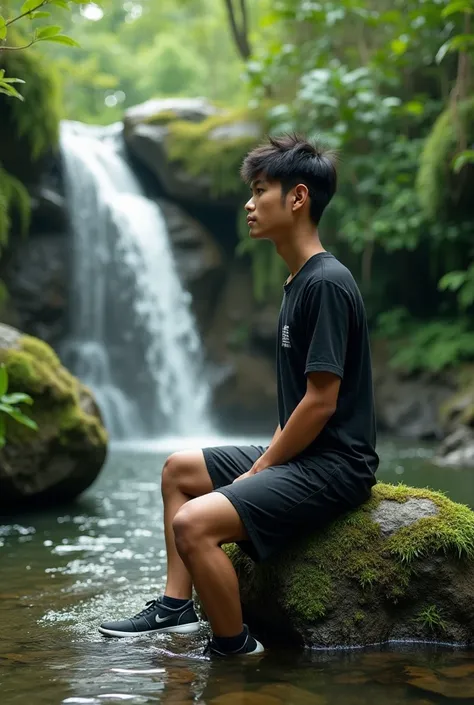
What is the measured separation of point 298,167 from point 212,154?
14392mm

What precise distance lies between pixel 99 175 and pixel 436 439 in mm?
8948

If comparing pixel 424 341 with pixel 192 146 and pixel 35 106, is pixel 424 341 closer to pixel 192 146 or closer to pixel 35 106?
pixel 192 146

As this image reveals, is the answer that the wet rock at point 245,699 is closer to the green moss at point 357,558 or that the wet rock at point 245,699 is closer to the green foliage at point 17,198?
the green moss at point 357,558

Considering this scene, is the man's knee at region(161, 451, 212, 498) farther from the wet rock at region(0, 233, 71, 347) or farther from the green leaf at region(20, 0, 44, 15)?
the wet rock at region(0, 233, 71, 347)

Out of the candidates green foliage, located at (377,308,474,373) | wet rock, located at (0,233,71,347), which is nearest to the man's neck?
green foliage, located at (377,308,474,373)

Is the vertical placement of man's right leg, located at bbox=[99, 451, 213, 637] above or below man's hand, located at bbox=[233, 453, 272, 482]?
below

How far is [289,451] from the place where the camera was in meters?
3.15

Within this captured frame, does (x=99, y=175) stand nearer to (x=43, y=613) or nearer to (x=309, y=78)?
(x=309, y=78)

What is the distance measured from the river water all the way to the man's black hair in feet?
5.59

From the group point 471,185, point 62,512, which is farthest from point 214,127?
point 62,512

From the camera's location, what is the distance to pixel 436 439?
14492 millimetres

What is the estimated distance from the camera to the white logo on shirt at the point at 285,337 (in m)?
3.29

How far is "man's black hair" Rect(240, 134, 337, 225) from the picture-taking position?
3.28m

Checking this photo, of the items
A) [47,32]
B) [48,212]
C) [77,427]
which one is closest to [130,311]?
[48,212]
